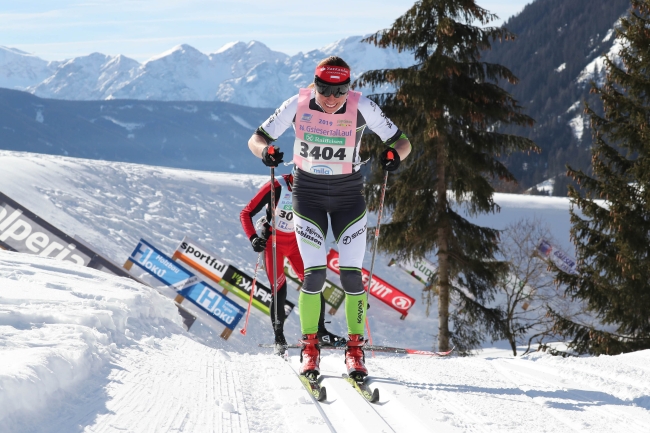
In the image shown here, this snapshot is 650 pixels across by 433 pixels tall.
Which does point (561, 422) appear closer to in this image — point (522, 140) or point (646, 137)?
point (646, 137)

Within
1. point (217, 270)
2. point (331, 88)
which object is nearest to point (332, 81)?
point (331, 88)

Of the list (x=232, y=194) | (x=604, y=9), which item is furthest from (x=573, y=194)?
(x=604, y=9)

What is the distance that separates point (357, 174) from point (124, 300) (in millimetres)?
3229

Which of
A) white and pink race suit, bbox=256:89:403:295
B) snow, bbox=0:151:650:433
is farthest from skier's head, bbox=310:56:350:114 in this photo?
snow, bbox=0:151:650:433

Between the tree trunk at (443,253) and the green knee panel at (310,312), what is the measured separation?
37.3 feet

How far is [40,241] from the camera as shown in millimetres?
13414

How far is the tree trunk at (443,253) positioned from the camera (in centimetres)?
1568

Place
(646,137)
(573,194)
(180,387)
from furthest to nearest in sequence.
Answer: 1. (573,194)
2. (646,137)
3. (180,387)

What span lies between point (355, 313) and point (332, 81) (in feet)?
6.28

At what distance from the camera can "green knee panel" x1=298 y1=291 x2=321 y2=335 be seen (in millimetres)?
4797

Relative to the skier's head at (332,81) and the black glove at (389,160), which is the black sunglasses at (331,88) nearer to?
the skier's head at (332,81)

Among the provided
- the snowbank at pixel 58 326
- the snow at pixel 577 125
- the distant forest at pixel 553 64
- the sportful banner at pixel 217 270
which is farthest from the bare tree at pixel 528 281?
the snow at pixel 577 125

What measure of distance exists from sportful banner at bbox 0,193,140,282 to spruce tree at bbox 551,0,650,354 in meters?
11.2

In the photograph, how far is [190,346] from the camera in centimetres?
644
